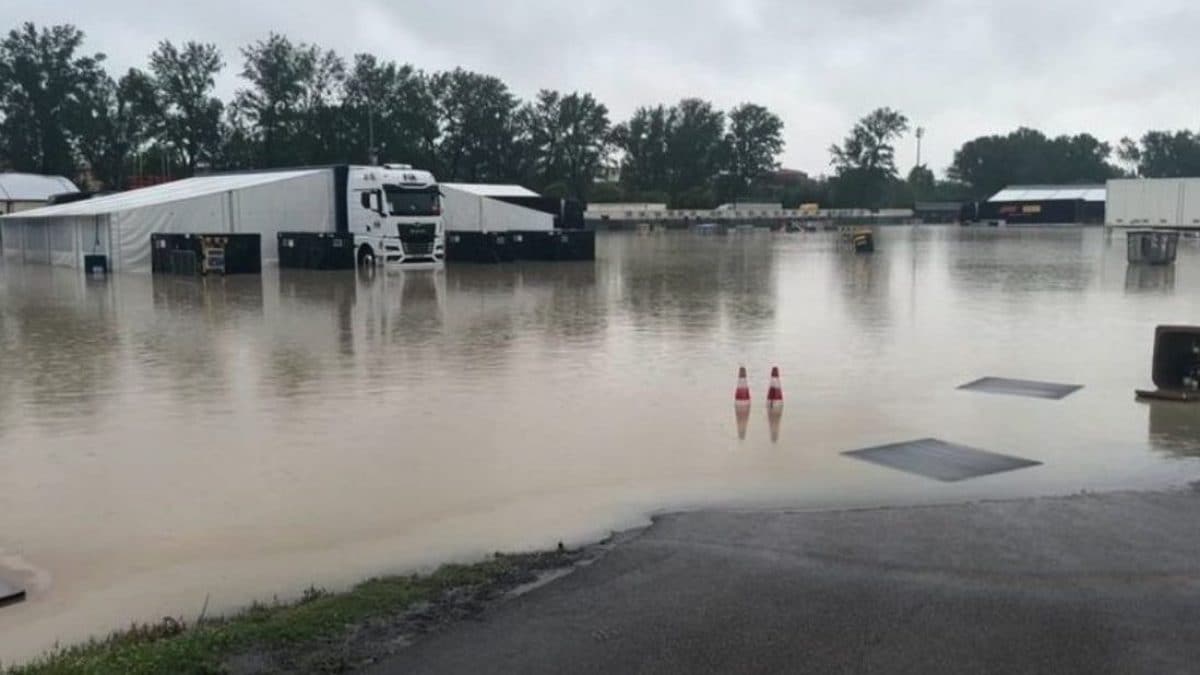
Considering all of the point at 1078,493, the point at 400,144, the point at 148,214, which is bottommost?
the point at 1078,493

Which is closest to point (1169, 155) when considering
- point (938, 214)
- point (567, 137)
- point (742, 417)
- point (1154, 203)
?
point (938, 214)

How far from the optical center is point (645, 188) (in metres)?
146

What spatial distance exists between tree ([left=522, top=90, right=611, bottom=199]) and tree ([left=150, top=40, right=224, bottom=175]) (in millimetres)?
36618

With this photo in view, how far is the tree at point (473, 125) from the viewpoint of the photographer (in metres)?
116

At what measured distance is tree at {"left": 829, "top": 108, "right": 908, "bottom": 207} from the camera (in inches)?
6097

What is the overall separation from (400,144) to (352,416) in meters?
97.7

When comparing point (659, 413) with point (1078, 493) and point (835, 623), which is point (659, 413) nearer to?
point (1078, 493)

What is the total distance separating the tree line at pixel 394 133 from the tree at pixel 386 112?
0.14 metres

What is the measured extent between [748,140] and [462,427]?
14469 centimetres

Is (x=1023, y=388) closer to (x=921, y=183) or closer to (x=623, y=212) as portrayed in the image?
(x=623, y=212)

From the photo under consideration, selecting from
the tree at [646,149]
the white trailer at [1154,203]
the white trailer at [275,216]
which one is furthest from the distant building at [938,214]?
the white trailer at [275,216]

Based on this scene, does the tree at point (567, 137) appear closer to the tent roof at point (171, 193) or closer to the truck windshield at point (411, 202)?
the tent roof at point (171, 193)

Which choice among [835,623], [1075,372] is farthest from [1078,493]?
[1075,372]

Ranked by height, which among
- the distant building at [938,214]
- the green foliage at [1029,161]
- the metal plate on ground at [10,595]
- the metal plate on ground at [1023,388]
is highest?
the green foliage at [1029,161]
